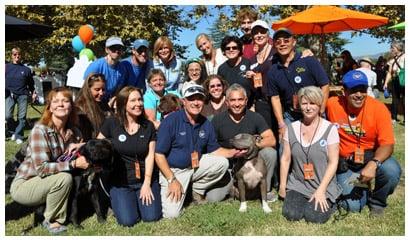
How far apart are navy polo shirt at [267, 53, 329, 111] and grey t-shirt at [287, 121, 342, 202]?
2.43ft

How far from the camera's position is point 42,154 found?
3895 mm

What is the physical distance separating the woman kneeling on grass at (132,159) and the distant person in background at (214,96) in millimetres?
917

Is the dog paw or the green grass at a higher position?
the dog paw

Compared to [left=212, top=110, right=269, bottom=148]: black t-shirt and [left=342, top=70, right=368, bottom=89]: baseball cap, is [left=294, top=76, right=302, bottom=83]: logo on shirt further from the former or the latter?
[left=342, top=70, right=368, bottom=89]: baseball cap

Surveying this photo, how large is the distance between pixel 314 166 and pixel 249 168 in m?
0.68

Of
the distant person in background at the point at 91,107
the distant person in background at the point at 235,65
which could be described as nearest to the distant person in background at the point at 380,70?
the distant person in background at the point at 235,65

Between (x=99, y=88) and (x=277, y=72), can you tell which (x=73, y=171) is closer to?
(x=99, y=88)

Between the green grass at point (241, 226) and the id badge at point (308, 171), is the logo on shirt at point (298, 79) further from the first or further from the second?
the green grass at point (241, 226)

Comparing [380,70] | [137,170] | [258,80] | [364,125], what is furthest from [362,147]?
[380,70]

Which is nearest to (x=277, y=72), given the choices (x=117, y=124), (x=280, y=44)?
(x=280, y=44)

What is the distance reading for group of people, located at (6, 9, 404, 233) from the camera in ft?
13.2

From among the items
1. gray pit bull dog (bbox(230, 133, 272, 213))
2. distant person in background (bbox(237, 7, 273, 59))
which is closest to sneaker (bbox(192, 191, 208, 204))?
gray pit bull dog (bbox(230, 133, 272, 213))

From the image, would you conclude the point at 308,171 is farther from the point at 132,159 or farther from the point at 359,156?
the point at 132,159

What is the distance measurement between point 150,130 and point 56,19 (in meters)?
17.7
